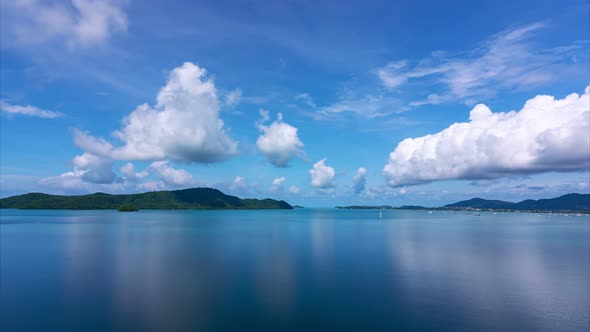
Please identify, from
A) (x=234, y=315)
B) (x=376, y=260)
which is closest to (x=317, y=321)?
(x=234, y=315)

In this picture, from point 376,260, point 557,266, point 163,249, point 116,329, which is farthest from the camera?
point 163,249

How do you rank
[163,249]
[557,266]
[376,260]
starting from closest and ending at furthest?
[557,266]
[376,260]
[163,249]

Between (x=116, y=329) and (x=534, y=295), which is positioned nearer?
(x=116, y=329)

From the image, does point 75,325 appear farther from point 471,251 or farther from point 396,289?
point 471,251

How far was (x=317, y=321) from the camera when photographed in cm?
3128

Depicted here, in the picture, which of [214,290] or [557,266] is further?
[557,266]

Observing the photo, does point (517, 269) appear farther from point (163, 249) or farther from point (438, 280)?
point (163, 249)

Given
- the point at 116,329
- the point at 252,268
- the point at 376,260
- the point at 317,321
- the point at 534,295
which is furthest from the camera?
the point at 376,260

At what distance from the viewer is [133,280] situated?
46.2 meters

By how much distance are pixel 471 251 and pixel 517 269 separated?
21.8 m

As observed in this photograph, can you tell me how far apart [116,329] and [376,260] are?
47143 millimetres

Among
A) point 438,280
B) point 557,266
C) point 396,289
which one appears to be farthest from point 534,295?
point 557,266

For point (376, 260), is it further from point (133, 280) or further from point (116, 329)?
point (116, 329)

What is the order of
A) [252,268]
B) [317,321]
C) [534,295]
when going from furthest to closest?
[252,268] → [534,295] → [317,321]
